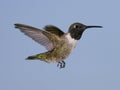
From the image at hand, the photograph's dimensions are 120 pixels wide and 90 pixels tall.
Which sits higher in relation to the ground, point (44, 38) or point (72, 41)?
point (72, 41)

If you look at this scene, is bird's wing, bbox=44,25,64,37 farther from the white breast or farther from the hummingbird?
the white breast

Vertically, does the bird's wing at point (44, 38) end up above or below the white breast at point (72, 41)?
below

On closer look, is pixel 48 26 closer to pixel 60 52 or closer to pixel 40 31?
pixel 40 31

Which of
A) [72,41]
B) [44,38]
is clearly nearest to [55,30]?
[44,38]

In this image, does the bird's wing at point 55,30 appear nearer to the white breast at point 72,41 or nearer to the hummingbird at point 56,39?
the hummingbird at point 56,39

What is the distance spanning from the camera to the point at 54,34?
5074 millimetres

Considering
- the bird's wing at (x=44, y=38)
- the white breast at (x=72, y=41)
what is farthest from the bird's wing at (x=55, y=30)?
the white breast at (x=72, y=41)

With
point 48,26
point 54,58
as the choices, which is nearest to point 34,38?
point 54,58

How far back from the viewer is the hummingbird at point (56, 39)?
4.18 m

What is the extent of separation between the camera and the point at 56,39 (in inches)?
195

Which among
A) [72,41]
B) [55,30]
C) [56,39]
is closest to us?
[72,41]

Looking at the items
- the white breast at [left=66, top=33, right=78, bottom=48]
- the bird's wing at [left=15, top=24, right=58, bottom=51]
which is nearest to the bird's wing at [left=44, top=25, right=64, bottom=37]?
the bird's wing at [left=15, top=24, right=58, bottom=51]

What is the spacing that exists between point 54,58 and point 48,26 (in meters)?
1.58

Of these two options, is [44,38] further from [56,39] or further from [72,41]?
[72,41]
